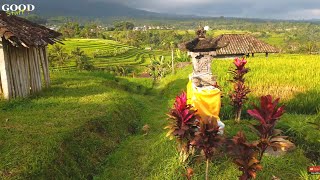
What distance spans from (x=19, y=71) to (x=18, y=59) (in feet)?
1.41

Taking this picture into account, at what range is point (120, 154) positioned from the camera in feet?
27.0

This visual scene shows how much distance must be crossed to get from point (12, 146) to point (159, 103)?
9.16 metres

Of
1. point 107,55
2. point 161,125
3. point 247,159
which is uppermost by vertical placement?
point 247,159

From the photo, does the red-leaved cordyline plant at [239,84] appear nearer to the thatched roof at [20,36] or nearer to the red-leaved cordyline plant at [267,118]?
the red-leaved cordyline plant at [267,118]

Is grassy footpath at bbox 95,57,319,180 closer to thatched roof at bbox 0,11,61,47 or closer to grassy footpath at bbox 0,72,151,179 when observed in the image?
grassy footpath at bbox 0,72,151,179

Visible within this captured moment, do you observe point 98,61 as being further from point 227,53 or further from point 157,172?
point 157,172

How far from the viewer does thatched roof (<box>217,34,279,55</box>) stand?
28906 millimetres

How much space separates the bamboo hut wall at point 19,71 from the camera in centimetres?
1029

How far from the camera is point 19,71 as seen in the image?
36.4 feet

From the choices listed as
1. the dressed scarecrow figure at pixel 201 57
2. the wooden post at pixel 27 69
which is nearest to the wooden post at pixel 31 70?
the wooden post at pixel 27 69

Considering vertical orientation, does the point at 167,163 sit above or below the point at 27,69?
below

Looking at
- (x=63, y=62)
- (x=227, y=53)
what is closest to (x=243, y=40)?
(x=227, y=53)

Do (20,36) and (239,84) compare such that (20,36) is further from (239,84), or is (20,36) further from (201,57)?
(239,84)

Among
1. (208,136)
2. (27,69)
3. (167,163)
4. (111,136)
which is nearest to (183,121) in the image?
(208,136)
